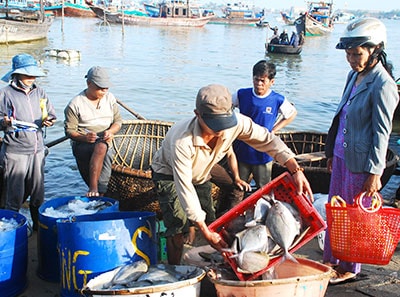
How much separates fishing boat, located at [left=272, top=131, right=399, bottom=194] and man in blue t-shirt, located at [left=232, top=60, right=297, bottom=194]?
25.3 inches

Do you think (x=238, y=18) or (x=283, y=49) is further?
(x=238, y=18)

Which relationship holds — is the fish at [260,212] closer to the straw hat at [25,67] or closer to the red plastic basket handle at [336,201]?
the red plastic basket handle at [336,201]

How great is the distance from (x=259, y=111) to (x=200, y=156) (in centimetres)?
164

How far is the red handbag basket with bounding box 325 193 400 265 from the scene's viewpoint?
3.31 m

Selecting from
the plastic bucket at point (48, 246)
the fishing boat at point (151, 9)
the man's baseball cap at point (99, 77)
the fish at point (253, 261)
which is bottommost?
the plastic bucket at point (48, 246)

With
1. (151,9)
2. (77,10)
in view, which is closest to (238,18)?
(151,9)

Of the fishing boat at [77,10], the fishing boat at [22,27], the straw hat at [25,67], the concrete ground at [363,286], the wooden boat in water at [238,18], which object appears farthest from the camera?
the wooden boat in water at [238,18]

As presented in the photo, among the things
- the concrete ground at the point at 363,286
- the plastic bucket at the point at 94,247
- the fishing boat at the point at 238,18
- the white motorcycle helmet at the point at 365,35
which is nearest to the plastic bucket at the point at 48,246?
the concrete ground at the point at 363,286

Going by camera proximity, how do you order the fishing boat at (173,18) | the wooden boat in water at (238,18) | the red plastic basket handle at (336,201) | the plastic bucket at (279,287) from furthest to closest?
the wooden boat in water at (238,18) → the fishing boat at (173,18) → the red plastic basket handle at (336,201) → the plastic bucket at (279,287)

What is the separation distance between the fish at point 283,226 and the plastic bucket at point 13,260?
5.74ft

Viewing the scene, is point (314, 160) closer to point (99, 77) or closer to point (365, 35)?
point (99, 77)

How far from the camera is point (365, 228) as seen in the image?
10.9 feet

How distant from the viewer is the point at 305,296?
10.2 feet

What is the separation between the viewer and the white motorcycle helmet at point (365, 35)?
327 centimetres
